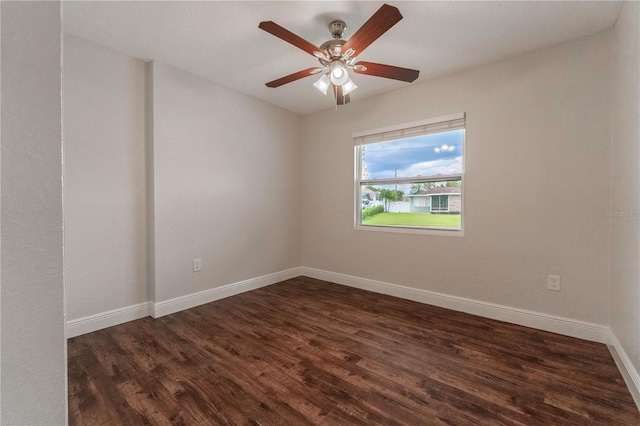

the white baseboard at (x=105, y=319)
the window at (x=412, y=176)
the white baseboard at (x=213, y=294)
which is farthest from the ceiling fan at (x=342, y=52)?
the white baseboard at (x=105, y=319)

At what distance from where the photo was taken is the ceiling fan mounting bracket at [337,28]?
6.73 feet

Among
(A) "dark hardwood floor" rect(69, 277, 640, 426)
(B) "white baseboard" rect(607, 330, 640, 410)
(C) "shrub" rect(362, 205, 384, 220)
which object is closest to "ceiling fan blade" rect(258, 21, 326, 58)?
(C) "shrub" rect(362, 205, 384, 220)

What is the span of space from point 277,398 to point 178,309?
5.70 ft

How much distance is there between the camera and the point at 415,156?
3254mm

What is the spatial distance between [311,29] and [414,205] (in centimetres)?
211

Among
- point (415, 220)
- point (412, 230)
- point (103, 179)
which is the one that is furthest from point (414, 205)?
point (103, 179)

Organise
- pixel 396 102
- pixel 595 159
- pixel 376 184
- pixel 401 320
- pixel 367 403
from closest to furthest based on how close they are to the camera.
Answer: pixel 367 403 < pixel 595 159 < pixel 401 320 < pixel 396 102 < pixel 376 184

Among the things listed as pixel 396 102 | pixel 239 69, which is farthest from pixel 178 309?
pixel 396 102

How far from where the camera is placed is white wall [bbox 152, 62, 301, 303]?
273 cm

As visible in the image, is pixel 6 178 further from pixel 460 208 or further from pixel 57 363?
pixel 460 208

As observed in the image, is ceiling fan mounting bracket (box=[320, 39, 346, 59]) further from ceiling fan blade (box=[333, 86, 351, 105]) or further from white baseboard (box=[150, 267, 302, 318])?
white baseboard (box=[150, 267, 302, 318])

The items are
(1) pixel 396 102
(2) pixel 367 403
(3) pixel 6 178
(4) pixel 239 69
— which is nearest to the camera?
(3) pixel 6 178

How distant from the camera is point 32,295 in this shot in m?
0.47

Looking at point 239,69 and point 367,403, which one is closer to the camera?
point 367,403
